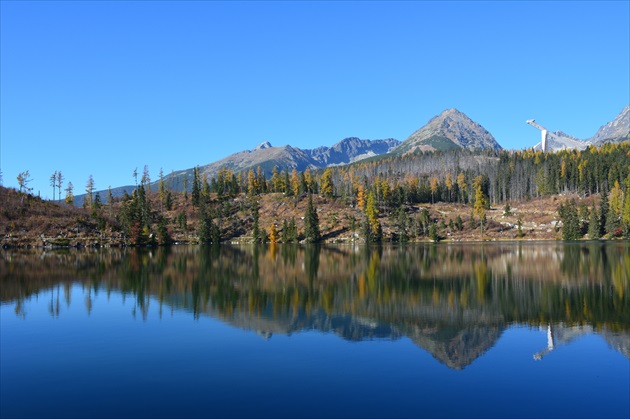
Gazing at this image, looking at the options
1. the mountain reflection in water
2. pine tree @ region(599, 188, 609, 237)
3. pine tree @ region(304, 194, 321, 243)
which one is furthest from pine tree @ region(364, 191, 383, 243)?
the mountain reflection in water

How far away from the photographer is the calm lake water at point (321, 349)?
20.0 meters

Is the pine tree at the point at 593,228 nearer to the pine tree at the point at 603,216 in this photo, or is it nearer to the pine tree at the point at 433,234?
the pine tree at the point at 603,216

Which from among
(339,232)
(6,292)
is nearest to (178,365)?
(6,292)

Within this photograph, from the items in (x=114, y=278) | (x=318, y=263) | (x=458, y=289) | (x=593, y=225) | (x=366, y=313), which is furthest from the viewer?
(x=593, y=225)

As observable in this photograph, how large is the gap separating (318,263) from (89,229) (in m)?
114

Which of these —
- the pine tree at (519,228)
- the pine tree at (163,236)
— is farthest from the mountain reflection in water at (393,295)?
the pine tree at (163,236)

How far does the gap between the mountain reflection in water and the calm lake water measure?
26 centimetres

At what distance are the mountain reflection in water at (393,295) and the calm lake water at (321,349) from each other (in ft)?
0.87

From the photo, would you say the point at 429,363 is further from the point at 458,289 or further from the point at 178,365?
the point at 458,289

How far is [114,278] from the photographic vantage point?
65.3 meters

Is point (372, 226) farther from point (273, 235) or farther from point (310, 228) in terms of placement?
point (273, 235)

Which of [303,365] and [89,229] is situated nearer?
[303,365]

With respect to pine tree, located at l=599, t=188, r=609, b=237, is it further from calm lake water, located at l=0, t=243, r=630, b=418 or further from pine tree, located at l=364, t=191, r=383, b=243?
calm lake water, located at l=0, t=243, r=630, b=418

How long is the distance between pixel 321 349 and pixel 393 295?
804 inches
